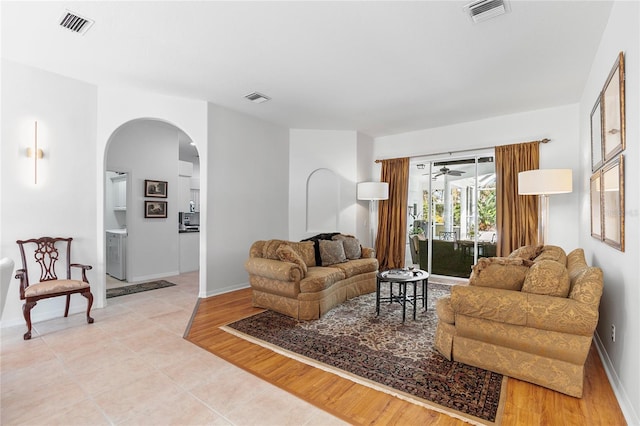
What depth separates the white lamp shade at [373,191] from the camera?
19.6 ft

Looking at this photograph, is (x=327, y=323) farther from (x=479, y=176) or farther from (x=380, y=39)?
(x=479, y=176)

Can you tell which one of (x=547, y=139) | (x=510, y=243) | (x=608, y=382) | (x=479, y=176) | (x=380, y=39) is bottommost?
(x=608, y=382)

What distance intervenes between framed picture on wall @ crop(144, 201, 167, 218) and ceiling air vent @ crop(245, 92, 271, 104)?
2.96 metres

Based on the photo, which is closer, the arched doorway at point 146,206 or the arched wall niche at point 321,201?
Result: the arched doorway at point 146,206

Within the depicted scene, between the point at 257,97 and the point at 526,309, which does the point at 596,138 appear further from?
the point at 257,97

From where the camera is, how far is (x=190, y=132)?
4.71 meters

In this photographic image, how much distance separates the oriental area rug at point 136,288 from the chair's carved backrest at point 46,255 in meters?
1.06

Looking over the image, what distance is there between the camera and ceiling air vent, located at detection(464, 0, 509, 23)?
2463 millimetres

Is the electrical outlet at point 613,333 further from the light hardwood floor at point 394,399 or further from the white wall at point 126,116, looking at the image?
the white wall at point 126,116

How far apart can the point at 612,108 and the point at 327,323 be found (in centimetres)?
325

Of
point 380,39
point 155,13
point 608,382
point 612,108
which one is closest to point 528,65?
point 612,108

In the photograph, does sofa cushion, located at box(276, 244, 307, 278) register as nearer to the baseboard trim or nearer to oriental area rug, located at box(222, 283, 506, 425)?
oriental area rug, located at box(222, 283, 506, 425)

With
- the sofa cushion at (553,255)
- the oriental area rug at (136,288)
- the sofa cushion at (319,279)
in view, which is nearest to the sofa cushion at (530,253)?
the sofa cushion at (553,255)

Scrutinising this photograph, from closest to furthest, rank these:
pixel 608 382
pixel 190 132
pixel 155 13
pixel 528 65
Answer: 1. pixel 608 382
2. pixel 155 13
3. pixel 528 65
4. pixel 190 132
